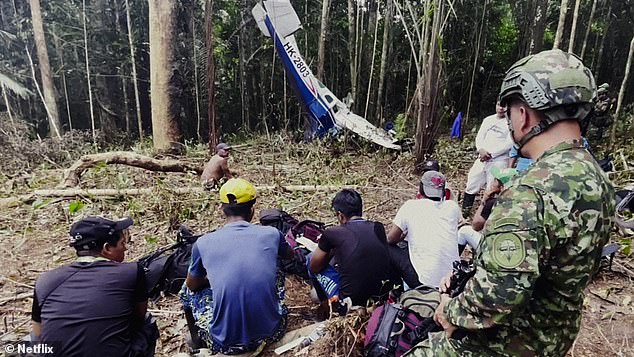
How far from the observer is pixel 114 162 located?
637cm

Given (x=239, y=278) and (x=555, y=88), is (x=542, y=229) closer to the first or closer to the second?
(x=555, y=88)

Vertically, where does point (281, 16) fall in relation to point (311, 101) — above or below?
above

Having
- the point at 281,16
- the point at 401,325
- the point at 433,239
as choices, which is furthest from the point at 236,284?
the point at 281,16

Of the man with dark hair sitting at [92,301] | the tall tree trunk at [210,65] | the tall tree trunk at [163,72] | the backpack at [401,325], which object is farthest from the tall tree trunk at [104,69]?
the backpack at [401,325]

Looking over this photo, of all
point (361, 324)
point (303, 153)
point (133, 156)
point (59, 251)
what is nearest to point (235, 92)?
point (303, 153)

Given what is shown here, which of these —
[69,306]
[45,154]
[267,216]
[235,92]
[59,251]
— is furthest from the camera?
[235,92]

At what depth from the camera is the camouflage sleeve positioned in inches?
45.7

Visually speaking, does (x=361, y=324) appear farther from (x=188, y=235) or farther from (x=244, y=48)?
(x=244, y=48)

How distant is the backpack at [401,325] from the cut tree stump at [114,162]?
5338 millimetres

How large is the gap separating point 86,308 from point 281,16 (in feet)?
29.4

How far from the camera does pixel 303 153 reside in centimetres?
905

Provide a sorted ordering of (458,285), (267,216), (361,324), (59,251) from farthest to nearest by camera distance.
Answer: (59,251) < (267,216) < (361,324) < (458,285)

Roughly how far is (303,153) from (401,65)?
29.1ft

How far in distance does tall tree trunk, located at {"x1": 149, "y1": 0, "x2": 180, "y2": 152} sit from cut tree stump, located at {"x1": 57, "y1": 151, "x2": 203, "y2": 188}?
95.2 inches
